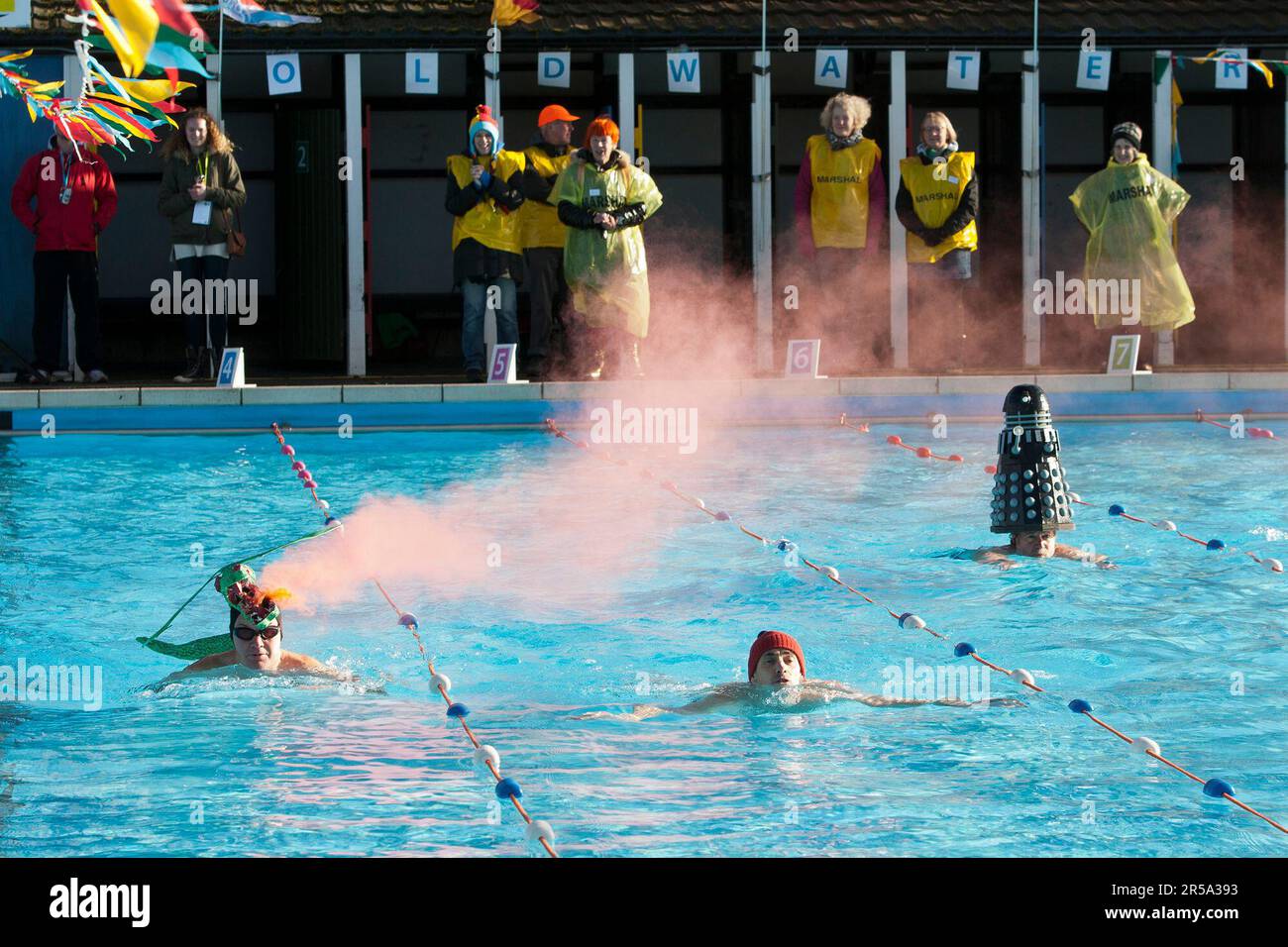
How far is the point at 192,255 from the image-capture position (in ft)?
46.2

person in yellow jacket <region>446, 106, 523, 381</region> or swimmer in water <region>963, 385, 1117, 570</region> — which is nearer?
swimmer in water <region>963, 385, 1117, 570</region>

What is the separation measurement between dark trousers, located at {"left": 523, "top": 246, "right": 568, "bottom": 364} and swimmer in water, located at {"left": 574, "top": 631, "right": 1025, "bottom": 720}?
8235 mm

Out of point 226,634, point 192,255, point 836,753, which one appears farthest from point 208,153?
point 836,753

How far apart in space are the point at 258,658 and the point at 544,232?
8296mm

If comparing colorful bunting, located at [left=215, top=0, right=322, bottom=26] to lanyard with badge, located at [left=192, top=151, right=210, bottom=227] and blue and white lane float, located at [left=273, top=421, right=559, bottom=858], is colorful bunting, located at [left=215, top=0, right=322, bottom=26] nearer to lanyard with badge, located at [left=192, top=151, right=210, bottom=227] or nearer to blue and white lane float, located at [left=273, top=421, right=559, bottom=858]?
lanyard with badge, located at [left=192, top=151, right=210, bottom=227]

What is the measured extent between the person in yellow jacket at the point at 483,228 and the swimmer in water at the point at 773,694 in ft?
25.7

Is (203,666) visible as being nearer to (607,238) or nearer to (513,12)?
(607,238)

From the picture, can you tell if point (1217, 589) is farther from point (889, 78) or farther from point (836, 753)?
point (889, 78)

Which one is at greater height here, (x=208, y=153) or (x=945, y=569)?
(x=208, y=153)

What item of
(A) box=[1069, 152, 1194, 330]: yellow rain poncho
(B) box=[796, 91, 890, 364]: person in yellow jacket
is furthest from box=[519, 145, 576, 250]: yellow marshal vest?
(A) box=[1069, 152, 1194, 330]: yellow rain poncho

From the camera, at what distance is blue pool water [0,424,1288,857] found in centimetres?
512

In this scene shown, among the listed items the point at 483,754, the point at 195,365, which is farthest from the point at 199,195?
the point at 483,754

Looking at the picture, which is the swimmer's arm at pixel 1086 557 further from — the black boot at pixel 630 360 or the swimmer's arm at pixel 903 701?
the black boot at pixel 630 360
